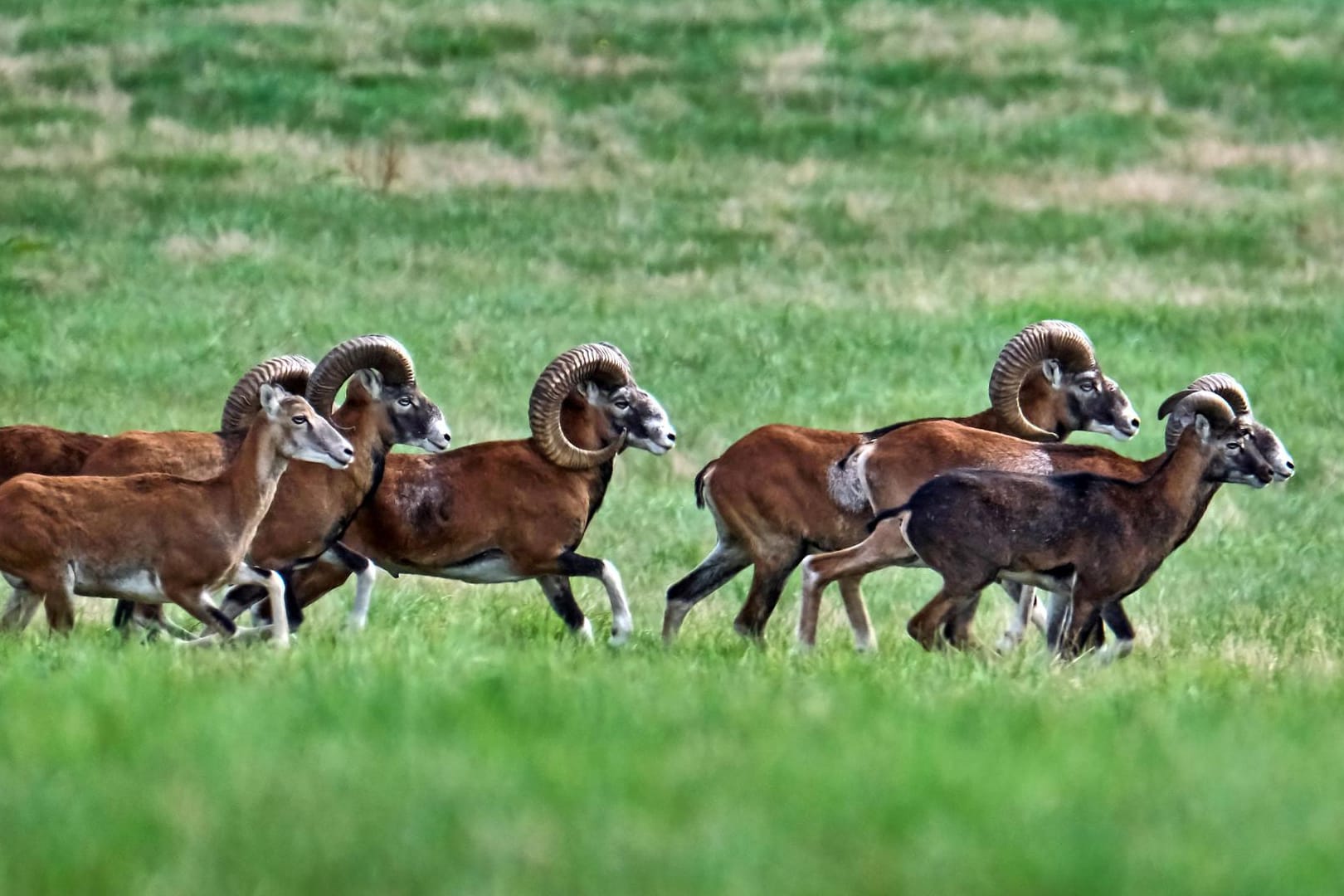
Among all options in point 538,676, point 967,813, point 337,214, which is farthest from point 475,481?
point 337,214

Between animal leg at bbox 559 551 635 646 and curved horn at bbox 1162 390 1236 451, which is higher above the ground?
curved horn at bbox 1162 390 1236 451

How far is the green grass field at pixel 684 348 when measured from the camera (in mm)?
7219

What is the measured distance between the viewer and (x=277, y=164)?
116 ft

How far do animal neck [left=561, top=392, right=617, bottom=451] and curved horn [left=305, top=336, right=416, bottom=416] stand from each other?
3.57 ft

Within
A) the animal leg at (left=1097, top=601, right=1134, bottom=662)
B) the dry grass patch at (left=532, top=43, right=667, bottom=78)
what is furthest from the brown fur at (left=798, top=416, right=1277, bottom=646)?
the dry grass patch at (left=532, top=43, right=667, bottom=78)

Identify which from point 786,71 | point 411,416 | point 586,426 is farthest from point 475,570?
point 786,71

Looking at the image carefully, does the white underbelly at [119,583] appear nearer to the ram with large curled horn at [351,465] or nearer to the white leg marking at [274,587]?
the white leg marking at [274,587]

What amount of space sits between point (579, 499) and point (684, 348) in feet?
38.0

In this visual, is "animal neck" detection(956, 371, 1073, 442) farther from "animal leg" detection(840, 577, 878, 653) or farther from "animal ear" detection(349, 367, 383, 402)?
"animal ear" detection(349, 367, 383, 402)

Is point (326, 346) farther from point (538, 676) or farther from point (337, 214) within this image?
point (538, 676)

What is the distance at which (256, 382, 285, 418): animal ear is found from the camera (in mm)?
12438

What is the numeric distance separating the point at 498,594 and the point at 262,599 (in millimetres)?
2728

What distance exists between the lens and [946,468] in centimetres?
1327

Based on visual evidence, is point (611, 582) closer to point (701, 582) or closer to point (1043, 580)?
point (701, 582)
